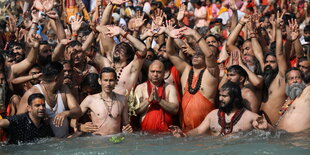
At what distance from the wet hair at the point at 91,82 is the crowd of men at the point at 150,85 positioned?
14mm

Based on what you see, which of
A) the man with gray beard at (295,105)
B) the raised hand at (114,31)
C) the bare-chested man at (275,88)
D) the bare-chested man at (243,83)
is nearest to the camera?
the man with gray beard at (295,105)

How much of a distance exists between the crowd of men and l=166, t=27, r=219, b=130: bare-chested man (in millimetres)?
14

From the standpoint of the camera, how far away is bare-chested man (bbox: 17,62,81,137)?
26.5 ft

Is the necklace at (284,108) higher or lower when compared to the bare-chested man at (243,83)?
lower

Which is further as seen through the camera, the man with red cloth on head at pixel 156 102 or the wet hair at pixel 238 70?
the man with red cloth on head at pixel 156 102

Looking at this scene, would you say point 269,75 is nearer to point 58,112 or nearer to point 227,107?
point 227,107

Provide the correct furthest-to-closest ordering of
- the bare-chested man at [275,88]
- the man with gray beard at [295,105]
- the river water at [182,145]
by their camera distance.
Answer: the bare-chested man at [275,88], the man with gray beard at [295,105], the river water at [182,145]

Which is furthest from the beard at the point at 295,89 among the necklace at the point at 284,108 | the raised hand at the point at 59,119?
the raised hand at the point at 59,119

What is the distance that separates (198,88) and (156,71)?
0.65 metres

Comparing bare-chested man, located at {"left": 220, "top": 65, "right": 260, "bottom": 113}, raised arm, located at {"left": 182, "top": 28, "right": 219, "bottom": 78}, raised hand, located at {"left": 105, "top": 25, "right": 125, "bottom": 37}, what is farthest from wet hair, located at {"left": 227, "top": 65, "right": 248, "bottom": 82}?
raised hand, located at {"left": 105, "top": 25, "right": 125, "bottom": 37}

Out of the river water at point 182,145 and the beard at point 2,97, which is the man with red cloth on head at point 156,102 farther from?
the beard at point 2,97

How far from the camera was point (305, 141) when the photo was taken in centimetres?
771

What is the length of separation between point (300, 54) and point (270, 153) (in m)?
2.63

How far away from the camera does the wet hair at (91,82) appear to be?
28.6 feet
